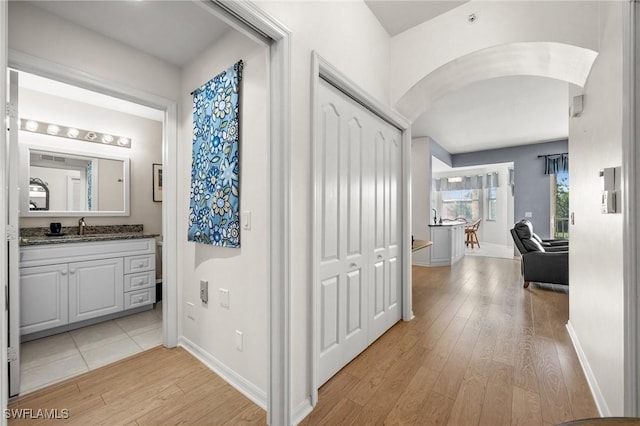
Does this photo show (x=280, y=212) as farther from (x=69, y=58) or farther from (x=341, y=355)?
(x=69, y=58)

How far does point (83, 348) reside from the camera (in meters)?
2.39

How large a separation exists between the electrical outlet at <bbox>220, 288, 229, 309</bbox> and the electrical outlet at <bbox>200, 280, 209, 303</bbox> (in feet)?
0.71

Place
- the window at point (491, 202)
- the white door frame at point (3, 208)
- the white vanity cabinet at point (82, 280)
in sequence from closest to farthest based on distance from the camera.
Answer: the white door frame at point (3, 208) < the white vanity cabinet at point (82, 280) < the window at point (491, 202)

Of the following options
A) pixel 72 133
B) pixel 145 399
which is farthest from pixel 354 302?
pixel 72 133

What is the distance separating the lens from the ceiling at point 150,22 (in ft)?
6.12

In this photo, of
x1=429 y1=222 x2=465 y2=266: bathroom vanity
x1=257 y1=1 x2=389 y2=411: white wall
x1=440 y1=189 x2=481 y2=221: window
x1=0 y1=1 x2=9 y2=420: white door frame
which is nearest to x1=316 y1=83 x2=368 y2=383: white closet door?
x1=257 y1=1 x2=389 y2=411: white wall

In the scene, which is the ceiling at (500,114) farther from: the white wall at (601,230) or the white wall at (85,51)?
the white wall at (85,51)

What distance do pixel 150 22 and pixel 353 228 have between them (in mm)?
2161

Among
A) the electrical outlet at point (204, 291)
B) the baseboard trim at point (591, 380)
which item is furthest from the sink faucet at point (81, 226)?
the baseboard trim at point (591, 380)

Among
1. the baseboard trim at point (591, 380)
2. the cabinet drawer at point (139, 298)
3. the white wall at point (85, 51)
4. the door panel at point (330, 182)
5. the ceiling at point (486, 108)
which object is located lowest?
the baseboard trim at point (591, 380)

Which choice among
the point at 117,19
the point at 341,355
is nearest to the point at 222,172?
the point at 117,19

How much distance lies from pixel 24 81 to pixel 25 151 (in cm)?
72

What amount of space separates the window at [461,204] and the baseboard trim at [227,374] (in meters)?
9.52

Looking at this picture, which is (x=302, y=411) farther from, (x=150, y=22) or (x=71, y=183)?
(x=71, y=183)
